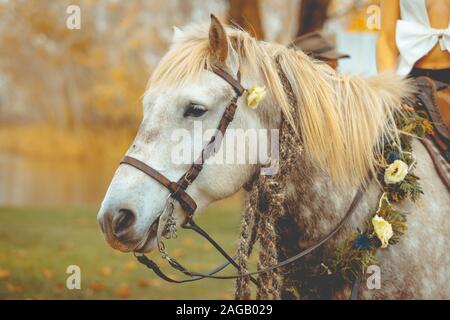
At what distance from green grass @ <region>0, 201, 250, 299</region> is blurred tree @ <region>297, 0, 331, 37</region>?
11.6 feet

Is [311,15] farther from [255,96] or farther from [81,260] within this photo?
[255,96]

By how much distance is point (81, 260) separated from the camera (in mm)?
8039

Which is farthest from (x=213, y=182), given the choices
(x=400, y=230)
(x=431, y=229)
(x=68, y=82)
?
(x=68, y=82)

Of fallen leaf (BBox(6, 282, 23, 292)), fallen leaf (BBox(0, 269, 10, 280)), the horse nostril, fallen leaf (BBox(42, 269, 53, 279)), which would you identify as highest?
the horse nostril

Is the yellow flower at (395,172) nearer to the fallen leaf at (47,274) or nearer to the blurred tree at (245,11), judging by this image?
the fallen leaf at (47,274)

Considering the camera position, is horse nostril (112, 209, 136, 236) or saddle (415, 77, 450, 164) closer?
horse nostril (112, 209, 136, 236)

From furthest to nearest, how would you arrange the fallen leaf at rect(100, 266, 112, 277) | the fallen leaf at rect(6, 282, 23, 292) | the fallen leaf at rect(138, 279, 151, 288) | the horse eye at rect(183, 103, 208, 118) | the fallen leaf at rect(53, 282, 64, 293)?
the fallen leaf at rect(100, 266, 112, 277)
the fallen leaf at rect(138, 279, 151, 288)
the fallen leaf at rect(53, 282, 64, 293)
the fallen leaf at rect(6, 282, 23, 292)
the horse eye at rect(183, 103, 208, 118)

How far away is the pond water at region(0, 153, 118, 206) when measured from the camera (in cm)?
1498

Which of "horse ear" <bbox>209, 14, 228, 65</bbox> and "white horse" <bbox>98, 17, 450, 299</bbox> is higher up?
"horse ear" <bbox>209, 14, 228, 65</bbox>

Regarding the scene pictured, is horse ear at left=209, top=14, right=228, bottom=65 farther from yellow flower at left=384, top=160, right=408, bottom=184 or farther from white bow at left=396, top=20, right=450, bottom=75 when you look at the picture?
white bow at left=396, top=20, right=450, bottom=75

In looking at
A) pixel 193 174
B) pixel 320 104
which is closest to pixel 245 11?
pixel 320 104

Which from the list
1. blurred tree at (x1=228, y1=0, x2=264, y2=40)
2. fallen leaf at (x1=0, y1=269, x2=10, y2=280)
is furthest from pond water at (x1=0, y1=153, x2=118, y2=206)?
fallen leaf at (x1=0, y1=269, x2=10, y2=280)

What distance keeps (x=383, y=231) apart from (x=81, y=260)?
238 inches

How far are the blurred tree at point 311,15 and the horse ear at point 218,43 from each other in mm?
6418
